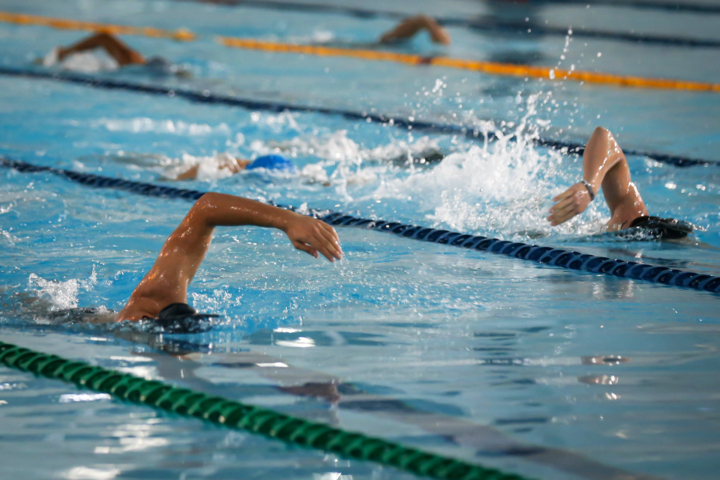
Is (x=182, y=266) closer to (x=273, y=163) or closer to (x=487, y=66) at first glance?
(x=273, y=163)

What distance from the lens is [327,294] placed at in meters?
2.46

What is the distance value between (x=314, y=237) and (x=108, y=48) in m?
5.68

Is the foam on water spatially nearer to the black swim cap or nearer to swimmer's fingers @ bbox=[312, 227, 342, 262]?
the black swim cap

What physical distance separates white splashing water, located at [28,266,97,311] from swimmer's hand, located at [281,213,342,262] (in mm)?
904

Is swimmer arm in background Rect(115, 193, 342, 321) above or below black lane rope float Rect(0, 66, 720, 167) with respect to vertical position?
below

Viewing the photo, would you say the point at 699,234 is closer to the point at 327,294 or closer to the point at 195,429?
the point at 327,294

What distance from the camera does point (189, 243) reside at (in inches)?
82.9

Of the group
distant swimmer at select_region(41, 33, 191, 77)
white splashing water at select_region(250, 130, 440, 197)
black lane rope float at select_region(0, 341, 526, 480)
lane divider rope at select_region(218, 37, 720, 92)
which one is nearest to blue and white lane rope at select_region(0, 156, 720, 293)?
white splashing water at select_region(250, 130, 440, 197)

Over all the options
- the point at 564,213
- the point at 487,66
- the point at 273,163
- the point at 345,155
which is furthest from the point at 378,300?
the point at 487,66

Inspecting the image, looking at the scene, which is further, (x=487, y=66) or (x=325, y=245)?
(x=487, y=66)

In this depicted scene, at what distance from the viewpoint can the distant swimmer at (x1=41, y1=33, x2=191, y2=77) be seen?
677 cm

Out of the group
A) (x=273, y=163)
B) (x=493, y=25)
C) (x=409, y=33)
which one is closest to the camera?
(x=273, y=163)

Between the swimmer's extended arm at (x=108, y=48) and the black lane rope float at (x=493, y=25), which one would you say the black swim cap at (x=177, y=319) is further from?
the black lane rope float at (x=493, y=25)

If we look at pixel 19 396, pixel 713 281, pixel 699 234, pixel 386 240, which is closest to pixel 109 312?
pixel 19 396
